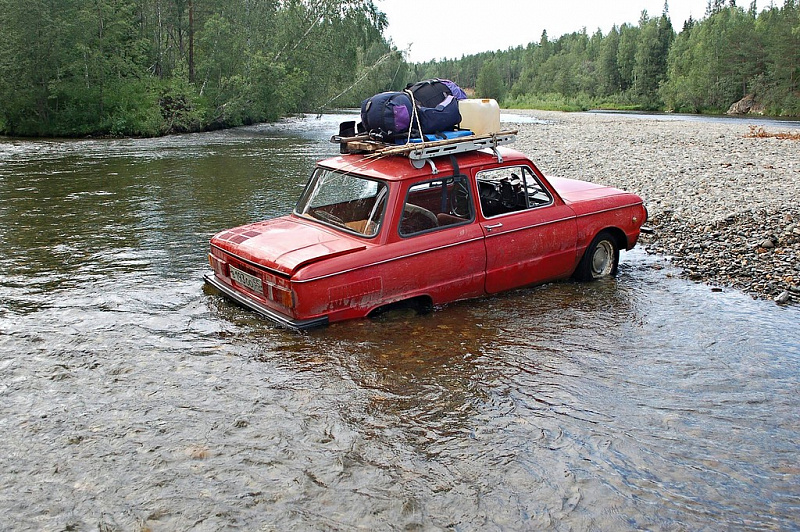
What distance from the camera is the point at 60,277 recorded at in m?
8.52

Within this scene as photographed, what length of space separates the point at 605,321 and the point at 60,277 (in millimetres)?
6413

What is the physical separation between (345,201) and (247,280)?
1.32 m

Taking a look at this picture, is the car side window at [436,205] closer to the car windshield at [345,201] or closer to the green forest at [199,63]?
the car windshield at [345,201]

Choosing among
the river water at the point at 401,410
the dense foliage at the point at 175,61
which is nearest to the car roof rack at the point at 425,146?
the river water at the point at 401,410

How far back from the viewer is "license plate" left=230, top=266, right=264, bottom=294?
6422mm

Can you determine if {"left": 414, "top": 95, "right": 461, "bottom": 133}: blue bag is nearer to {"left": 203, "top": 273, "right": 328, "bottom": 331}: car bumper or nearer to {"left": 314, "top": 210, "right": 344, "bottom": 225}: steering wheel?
{"left": 314, "top": 210, "right": 344, "bottom": 225}: steering wheel

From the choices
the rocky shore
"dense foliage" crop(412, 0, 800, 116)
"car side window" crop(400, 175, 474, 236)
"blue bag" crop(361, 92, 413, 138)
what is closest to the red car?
"car side window" crop(400, 175, 474, 236)

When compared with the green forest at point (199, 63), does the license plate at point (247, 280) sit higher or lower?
lower

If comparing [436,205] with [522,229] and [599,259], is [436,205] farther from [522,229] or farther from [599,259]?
[599,259]

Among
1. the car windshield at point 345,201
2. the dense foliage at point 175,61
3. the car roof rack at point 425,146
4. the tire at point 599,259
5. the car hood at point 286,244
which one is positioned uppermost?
the dense foliage at point 175,61

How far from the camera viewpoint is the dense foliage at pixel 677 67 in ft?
232

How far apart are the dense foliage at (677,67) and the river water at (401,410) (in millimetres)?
67855

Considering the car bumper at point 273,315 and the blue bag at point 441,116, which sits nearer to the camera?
the car bumper at point 273,315

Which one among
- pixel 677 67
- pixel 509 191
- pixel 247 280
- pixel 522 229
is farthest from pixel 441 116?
pixel 677 67
